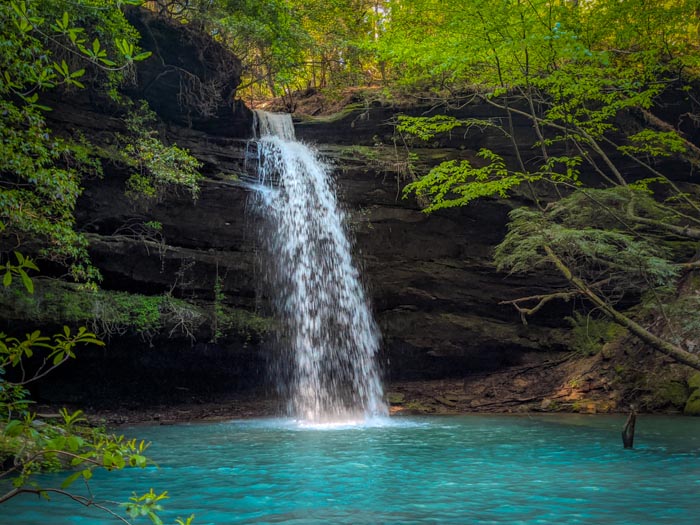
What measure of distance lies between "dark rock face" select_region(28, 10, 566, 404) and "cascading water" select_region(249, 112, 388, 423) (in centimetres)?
52

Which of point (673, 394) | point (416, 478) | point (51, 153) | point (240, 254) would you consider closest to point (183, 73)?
point (240, 254)

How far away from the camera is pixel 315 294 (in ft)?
48.4

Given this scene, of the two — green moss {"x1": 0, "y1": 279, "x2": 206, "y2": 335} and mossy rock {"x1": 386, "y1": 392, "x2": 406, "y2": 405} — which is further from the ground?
green moss {"x1": 0, "y1": 279, "x2": 206, "y2": 335}

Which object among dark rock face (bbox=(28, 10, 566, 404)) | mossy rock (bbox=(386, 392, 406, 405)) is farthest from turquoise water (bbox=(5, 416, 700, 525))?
mossy rock (bbox=(386, 392, 406, 405))

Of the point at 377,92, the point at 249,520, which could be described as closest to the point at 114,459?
the point at 249,520

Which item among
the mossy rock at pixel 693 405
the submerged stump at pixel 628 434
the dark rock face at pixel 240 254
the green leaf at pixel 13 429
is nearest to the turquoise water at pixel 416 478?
Result: the submerged stump at pixel 628 434

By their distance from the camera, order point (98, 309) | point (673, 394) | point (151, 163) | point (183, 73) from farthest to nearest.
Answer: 1. point (183, 73)
2. point (673, 394)
3. point (151, 163)
4. point (98, 309)

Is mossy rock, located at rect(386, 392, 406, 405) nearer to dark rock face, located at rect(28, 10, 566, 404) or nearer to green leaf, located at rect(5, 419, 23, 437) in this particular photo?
dark rock face, located at rect(28, 10, 566, 404)

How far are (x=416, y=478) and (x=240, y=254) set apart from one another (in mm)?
9201

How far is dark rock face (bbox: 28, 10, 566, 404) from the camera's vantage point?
13.5m

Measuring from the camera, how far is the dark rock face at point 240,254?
13461mm

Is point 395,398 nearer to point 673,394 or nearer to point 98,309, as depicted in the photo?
point 673,394

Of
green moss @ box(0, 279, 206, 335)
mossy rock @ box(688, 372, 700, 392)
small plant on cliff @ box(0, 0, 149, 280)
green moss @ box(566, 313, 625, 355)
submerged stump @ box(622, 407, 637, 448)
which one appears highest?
small plant on cliff @ box(0, 0, 149, 280)

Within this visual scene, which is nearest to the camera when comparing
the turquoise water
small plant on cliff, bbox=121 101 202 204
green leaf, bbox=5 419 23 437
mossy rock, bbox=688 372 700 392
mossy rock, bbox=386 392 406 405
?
green leaf, bbox=5 419 23 437
